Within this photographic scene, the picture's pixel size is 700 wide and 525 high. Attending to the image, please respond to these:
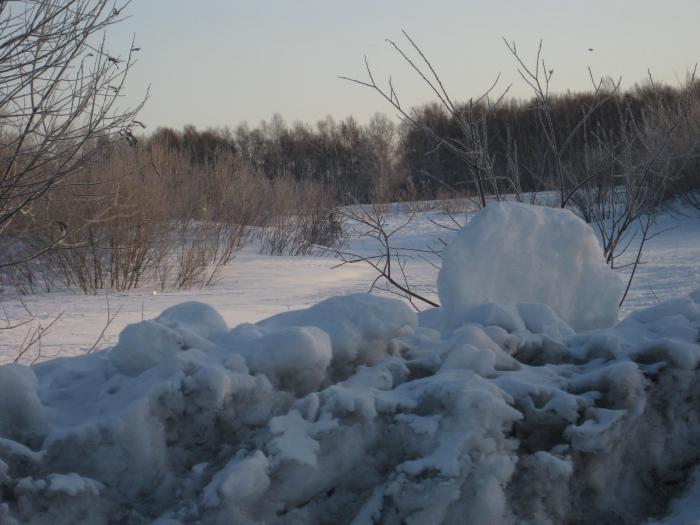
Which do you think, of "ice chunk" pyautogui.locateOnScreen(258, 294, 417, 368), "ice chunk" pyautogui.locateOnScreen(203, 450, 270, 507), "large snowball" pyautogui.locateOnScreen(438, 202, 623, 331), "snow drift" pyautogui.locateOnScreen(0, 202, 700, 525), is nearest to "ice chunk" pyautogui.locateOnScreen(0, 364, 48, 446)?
"snow drift" pyautogui.locateOnScreen(0, 202, 700, 525)

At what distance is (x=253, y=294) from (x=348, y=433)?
7.63 meters

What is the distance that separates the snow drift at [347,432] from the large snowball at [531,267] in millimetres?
797

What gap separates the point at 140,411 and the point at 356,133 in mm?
34795

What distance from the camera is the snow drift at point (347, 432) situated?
1.62 meters

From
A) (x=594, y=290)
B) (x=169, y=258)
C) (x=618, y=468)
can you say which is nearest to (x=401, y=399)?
(x=618, y=468)

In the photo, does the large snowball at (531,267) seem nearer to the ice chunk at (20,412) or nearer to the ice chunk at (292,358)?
the ice chunk at (292,358)

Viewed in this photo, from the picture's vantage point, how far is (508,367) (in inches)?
80.0

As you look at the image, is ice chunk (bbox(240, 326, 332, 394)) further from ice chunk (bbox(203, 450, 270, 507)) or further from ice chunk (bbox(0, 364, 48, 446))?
ice chunk (bbox(0, 364, 48, 446))

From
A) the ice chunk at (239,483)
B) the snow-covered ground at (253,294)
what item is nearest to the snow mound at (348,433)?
the ice chunk at (239,483)

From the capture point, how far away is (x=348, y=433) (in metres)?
1.72

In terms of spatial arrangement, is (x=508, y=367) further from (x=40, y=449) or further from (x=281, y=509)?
(x=40, y=449)

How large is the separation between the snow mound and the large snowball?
81 cm

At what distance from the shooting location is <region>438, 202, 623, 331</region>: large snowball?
2895 millimetres

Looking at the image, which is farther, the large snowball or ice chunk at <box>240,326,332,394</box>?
the large snowball
